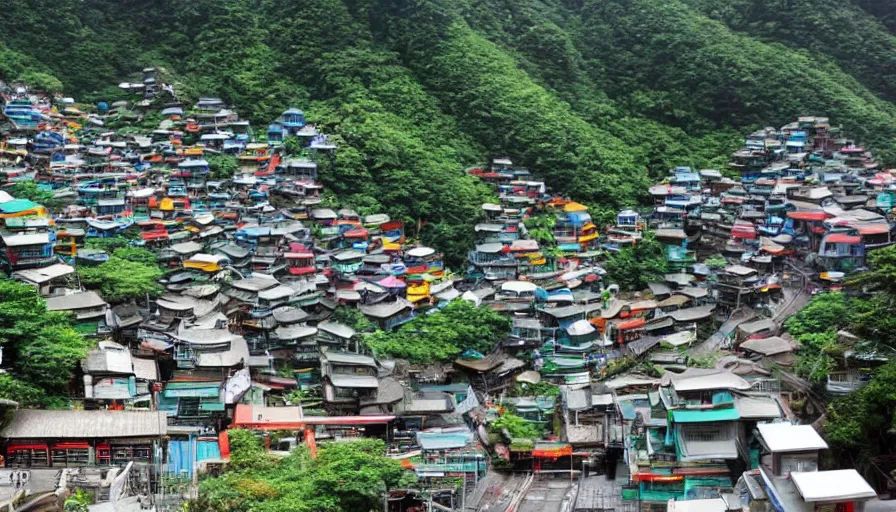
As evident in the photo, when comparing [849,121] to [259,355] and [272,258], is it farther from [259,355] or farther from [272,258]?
[259,355]

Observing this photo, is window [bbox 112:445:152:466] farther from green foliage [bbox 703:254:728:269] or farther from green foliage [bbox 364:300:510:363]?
green foliage [bbox 703:254:728:269]

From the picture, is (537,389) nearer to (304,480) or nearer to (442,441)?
(442,441)

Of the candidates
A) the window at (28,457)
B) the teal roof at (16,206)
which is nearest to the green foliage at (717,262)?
the teal roof at (16,206)

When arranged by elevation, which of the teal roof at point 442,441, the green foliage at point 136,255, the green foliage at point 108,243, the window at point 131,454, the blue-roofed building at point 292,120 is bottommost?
the teal roof at point 442,441

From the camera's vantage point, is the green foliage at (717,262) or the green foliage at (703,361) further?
the green foliage at (717,262)

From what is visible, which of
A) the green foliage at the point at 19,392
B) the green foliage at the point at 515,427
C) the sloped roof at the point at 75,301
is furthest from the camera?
the green foliage at the point at 515,427

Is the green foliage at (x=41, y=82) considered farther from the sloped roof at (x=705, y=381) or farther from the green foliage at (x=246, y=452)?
the sloped roof at (x=705, y=381)
